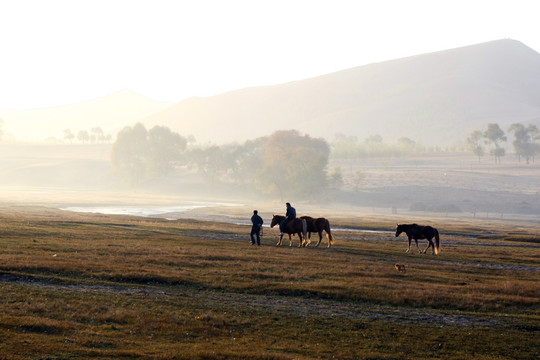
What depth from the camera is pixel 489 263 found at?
148 ft

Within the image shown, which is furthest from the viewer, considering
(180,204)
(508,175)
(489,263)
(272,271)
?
(508,175)

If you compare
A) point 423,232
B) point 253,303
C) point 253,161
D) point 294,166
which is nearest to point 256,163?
point 253,161

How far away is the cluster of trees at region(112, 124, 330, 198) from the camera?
16238cm

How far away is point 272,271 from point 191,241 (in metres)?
17.5

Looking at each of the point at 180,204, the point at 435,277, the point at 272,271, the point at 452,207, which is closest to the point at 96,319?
the point at 272,271

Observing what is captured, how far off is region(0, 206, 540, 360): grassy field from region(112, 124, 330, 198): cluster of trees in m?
115

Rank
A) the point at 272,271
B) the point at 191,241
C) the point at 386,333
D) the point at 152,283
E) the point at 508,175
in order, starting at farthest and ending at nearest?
the point at 508,175
the point at 191,241
the point at 272,271
the point at 152,283
the point at 386,333

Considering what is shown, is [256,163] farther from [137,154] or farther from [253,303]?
[253,303]

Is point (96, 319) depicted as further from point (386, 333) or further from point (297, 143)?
point (297, 143)

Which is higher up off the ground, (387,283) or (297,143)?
(297,143)

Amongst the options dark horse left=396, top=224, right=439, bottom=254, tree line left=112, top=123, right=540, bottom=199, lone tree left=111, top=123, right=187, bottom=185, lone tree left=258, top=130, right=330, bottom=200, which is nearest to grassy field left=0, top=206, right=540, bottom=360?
dark horse left=396, top=224, right=439, bottom=254

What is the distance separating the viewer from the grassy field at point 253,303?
19.8 meters

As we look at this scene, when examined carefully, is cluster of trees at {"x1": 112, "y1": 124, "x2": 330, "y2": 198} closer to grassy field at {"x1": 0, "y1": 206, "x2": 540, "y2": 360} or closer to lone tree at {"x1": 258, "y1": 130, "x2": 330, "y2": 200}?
lone tree at {"x1": 258, "y1": 130, "x2": 330, "y2": 200}

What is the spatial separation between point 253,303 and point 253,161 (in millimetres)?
156893
